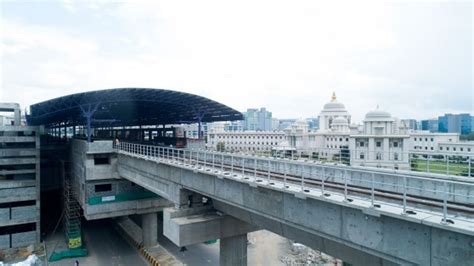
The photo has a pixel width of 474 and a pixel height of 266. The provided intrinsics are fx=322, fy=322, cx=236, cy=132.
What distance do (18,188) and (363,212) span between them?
3227 cm

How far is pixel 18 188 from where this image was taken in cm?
3002

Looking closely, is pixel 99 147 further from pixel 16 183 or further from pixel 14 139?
pixel 14 139

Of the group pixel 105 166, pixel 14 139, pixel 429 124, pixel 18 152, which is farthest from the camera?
pixel 429 124

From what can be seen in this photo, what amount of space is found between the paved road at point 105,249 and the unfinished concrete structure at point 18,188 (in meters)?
2.63

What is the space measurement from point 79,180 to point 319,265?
2299 cm

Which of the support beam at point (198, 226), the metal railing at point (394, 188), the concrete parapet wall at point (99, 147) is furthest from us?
the concrete parapet wall at point (99, 147)

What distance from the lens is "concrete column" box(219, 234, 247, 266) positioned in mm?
16906

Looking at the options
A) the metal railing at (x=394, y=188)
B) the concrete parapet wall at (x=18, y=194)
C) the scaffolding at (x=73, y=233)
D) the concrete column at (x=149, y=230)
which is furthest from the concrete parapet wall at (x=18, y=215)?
the metal railing at (x=394, y=188)

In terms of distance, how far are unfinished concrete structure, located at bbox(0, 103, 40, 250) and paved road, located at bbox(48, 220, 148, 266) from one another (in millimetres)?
2633

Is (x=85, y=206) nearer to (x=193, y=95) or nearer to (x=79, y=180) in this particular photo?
(x=79, y=180)

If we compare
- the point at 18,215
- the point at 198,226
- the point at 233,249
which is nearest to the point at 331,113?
the point at 18,215

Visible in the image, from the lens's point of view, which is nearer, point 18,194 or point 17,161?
point 18,194

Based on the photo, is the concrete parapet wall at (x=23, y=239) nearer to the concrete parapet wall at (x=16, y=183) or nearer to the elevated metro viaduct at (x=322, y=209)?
the concrete parapet wall at (x=16, y=183)

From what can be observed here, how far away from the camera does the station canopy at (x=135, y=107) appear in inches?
1203
